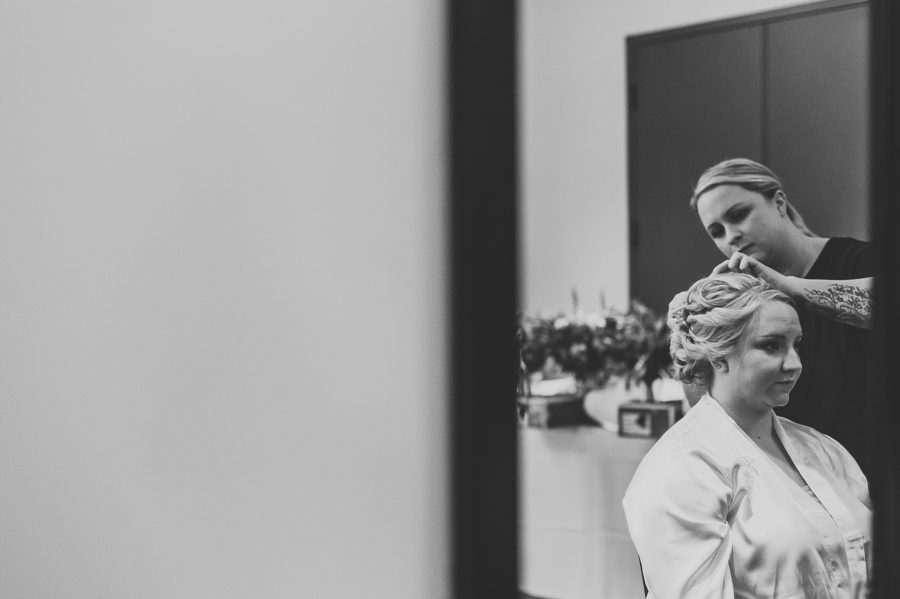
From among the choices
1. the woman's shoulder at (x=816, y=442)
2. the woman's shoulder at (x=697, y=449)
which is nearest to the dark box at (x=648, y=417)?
the woman's shoulder at (x=697, y=449)

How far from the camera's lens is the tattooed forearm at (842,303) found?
1131mm

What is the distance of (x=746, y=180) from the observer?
4.09ft

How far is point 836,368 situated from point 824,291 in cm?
12

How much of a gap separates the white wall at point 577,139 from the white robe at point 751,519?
1.13 ft

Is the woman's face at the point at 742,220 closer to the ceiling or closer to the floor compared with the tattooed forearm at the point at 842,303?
closer to the ceiling

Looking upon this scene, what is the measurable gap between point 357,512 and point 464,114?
2.40 feet

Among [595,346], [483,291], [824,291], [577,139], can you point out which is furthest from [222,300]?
[595,346]

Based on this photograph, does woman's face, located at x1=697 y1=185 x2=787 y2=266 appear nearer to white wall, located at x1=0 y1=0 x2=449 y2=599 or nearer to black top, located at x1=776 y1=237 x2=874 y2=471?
black top, located at x1=776 y1=237 x2=874 y2=471

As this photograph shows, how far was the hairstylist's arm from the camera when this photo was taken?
3.72ft

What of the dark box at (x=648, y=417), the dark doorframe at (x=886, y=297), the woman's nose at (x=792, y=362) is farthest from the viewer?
the dark box at (x=648, y=417)

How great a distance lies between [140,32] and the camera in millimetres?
1032

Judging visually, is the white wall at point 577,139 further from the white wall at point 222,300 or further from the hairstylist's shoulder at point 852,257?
the hairstylist's shoulder at point 852,257

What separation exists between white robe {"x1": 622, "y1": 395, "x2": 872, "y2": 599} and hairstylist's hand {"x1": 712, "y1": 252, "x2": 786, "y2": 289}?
0.68 feet

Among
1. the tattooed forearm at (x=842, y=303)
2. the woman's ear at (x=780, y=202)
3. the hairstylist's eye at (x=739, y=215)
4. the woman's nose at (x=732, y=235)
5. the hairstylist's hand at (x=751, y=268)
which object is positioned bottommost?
the tattooed forearm at (x=842, y=303)
